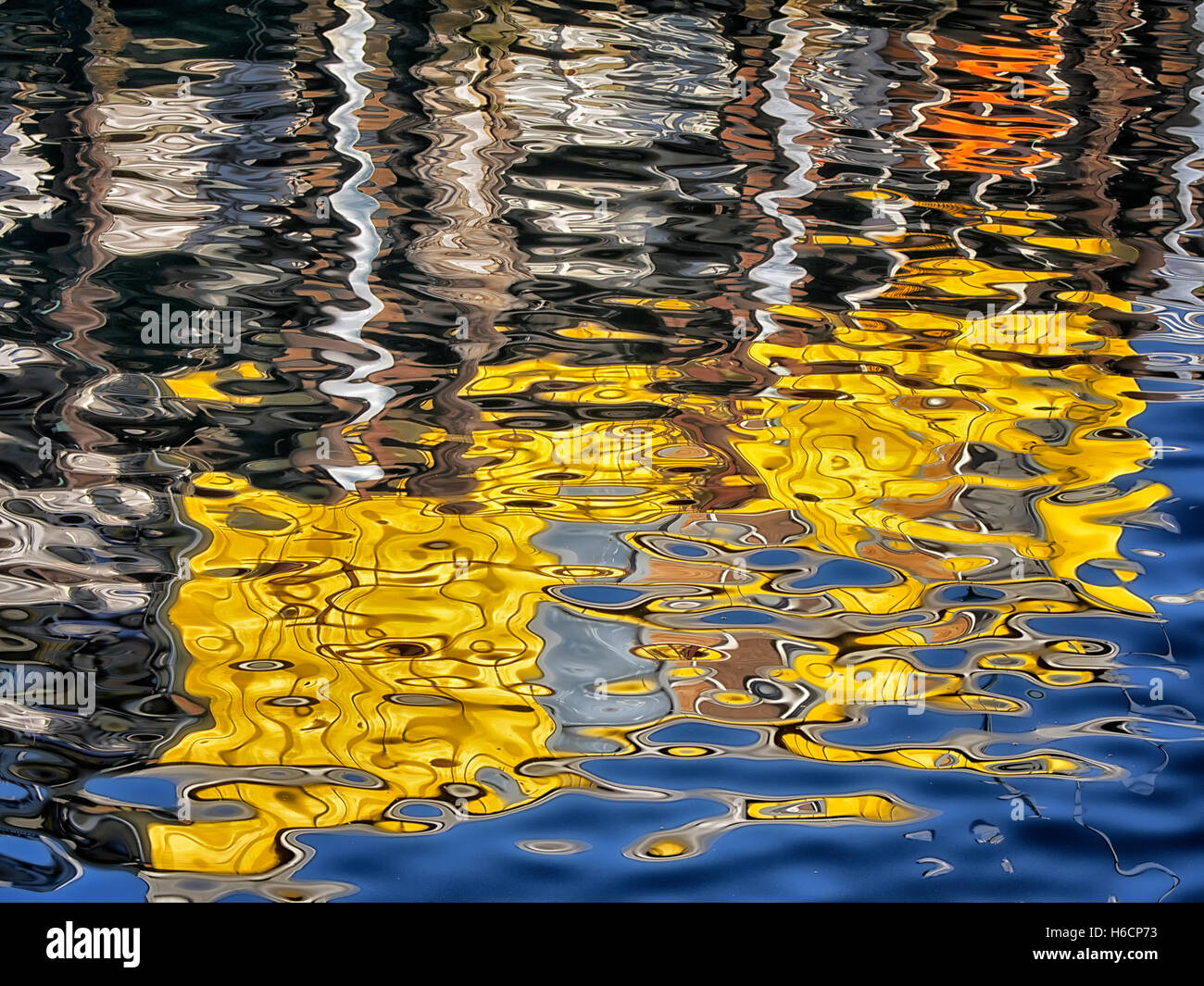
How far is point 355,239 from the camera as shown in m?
6.05

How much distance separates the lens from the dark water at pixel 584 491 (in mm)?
2709

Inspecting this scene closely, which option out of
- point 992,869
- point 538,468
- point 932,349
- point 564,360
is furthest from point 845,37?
point 992,869

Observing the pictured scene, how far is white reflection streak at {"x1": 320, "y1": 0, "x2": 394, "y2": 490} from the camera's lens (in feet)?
15.2

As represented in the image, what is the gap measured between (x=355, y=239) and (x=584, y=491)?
2.67 metres

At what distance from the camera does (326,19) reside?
8.65 m

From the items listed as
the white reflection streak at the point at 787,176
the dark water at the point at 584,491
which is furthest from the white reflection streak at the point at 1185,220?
the white reflection streak at the point at 787,176

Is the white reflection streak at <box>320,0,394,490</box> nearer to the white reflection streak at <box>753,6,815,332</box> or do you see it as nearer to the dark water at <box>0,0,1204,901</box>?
the dark water at <box>0,0,1204,901</box>

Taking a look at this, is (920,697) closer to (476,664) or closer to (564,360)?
(476,664)

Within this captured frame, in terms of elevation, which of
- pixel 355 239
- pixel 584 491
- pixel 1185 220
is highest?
pixel 1185 220

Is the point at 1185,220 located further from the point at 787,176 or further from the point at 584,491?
the point at 584,491

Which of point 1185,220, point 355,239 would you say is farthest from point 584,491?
point 1185,220

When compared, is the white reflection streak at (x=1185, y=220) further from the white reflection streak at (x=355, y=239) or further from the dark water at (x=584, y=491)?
the white reflection streak at (x=355, y=239)

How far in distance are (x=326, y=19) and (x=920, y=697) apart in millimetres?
7506

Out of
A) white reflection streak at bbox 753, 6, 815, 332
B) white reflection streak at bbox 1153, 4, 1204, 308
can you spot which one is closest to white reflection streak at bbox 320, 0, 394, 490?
white reflection streak at bbox 753, 6, 815, 332
